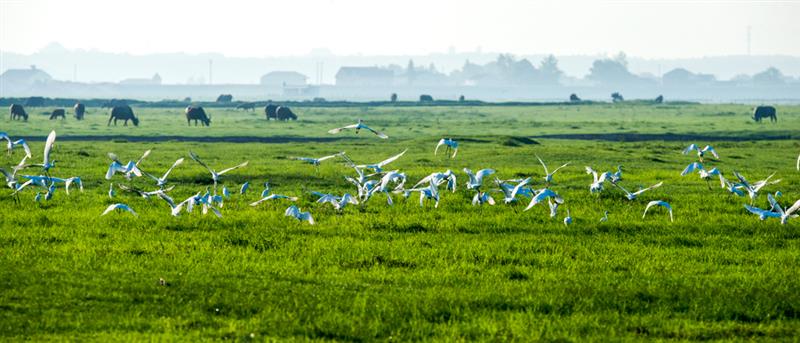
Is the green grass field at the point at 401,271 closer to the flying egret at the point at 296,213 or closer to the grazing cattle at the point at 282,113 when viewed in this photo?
the flying egret at the point at 296,213

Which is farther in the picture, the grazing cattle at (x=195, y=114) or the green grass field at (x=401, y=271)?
the grazing cattle at (x=195, y=114)

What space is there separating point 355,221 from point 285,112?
7461 centimetres

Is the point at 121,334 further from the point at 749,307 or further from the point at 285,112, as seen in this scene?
the point at 285,112

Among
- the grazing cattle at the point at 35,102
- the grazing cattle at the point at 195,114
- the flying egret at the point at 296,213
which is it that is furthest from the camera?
the grazing cattle at the point at 35,102

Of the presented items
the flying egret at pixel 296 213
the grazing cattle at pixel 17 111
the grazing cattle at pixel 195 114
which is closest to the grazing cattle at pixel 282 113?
the grazing cattle at pixel 195 114

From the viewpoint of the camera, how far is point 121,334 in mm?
10234

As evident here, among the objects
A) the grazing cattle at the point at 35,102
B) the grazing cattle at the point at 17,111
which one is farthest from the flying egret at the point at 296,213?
the grazing cattle at the point at 35,102

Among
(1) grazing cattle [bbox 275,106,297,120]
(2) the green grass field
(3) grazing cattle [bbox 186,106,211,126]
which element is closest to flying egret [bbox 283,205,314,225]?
(2) the green grass field

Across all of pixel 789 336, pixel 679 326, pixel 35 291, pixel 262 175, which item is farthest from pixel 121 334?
pixel 262 175

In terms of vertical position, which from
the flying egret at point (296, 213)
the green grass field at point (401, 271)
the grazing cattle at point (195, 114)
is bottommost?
the green grass field at point (401, 271)

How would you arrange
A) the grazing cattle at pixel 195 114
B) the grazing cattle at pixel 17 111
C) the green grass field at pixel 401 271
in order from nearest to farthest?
the green grass field at pixel 401 271 → the grazing cattle at pixel 195 114 → the grazing cattle at pixel 17 111

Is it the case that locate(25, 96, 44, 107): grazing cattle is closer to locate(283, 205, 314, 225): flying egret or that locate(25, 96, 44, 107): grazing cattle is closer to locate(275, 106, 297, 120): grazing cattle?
locate(275, 106, 297, 120): grazing cattle

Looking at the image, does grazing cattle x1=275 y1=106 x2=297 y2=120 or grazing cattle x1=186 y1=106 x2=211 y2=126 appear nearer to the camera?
grazing cattle x1=186 y1=106 x2=211 y2=126

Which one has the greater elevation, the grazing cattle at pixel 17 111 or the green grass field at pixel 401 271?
the grazing cattle at pixel 17 111
